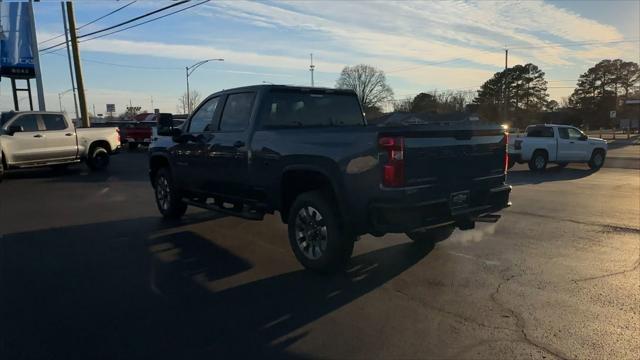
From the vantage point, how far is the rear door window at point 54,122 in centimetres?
1603

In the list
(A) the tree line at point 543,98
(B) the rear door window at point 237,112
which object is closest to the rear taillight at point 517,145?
(B) the rear door window at point 237,112

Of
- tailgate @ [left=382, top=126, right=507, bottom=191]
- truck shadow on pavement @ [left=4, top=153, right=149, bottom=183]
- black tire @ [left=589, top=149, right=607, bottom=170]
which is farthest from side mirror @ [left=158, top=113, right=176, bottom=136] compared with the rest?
black tire @ [left=589, top=149, right=607, bottom=170]

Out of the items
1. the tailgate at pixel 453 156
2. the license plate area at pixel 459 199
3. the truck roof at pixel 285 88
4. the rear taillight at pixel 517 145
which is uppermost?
the truck roof at pixel 285 88

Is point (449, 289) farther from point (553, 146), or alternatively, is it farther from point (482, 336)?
point (553, 146)

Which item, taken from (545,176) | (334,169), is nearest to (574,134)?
(545,176)

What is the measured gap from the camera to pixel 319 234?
221 inches

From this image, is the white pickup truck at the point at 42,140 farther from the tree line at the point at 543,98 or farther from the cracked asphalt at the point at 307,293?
the tree line at the point at 543,98

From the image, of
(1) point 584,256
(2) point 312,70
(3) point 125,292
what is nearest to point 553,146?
(1) point 584,256

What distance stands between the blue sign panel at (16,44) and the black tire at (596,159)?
27257 millimetres

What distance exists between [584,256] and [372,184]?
3.25 metres

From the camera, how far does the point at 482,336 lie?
401cm

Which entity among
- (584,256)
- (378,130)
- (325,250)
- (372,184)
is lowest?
(584,256)

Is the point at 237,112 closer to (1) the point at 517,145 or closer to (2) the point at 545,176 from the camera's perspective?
(2) the point at 545,176

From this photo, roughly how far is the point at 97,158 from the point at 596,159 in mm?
18287
